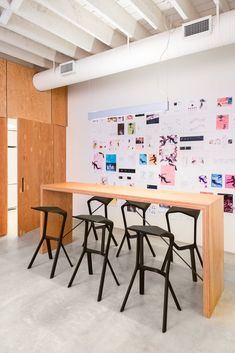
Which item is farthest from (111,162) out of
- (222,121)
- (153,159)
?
(222,121)

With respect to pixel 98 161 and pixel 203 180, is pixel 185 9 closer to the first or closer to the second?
pixel 203 180

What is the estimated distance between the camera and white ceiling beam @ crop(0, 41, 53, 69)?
372cm

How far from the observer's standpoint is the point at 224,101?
137 inches

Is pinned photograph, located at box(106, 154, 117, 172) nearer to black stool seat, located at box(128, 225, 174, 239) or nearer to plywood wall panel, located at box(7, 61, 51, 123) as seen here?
plywood wall panel, located at box(7, 61, 51, 123)

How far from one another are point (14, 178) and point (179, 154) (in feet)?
13.2

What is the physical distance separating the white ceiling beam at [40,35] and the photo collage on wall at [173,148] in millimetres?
1271

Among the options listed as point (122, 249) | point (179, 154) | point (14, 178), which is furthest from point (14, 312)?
point (14, 178)

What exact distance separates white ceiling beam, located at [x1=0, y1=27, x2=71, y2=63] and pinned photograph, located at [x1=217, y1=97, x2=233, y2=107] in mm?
2532

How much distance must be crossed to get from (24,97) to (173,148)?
2.70m

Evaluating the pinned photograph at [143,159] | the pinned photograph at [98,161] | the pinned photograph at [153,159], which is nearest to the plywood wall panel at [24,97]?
the pinned photograph at [98,161]

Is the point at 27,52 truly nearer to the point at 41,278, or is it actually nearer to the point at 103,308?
the point at 41,278

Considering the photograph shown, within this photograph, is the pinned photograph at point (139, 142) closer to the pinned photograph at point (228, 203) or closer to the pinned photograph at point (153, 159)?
the pinned photograph at point (153, 159)

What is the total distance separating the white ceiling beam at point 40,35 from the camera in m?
3.01

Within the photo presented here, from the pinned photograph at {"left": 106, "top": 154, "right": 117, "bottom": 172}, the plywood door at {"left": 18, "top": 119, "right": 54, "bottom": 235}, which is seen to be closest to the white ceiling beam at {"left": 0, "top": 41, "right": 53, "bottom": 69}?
the plywood door at {"left": 18, "top": 119, "right": 54, "bottom": 235}
